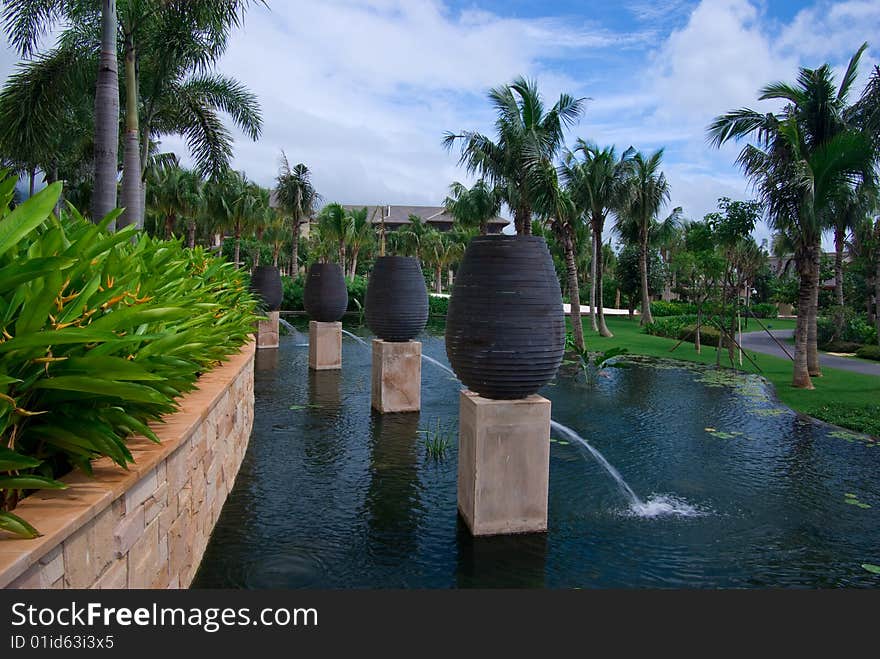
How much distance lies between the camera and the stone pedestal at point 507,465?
5562 millimetres

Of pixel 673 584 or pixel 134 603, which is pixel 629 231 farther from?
pixel 134 603

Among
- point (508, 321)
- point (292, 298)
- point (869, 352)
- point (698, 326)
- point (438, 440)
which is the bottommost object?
point (438, 440)

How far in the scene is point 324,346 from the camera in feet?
47.7

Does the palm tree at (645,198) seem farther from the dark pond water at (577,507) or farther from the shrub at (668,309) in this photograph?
the dark pond water at (577,507)

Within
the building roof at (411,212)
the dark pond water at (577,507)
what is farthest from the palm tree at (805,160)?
the building roof at (411,212)

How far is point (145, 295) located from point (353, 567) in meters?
2.53

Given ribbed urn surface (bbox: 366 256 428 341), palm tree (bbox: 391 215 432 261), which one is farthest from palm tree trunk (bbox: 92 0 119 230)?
palm tree (bbox: 391 215 432 261)

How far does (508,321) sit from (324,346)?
958cm

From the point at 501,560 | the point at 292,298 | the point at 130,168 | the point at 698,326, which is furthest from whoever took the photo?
the point at 292,298

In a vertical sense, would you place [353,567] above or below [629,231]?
below

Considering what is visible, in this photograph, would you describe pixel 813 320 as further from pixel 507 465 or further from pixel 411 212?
pixel 411 212

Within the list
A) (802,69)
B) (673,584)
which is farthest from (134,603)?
(802,69)

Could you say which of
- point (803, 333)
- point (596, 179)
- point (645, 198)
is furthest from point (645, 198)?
point (803, 333)

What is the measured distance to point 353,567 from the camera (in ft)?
16.0
